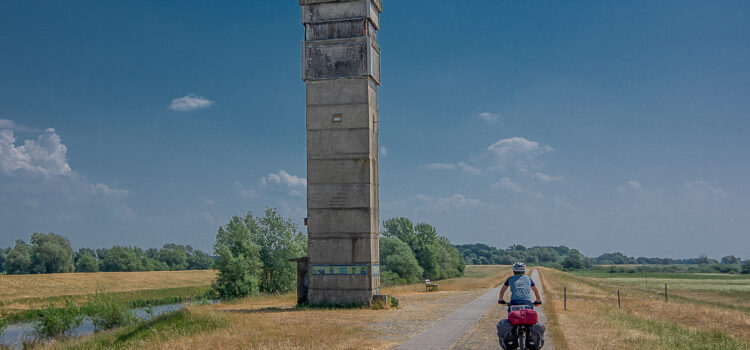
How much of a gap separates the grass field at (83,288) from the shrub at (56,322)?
2039cm

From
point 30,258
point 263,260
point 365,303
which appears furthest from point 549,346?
point 30,258

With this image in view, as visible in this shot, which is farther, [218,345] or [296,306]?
[296,306]

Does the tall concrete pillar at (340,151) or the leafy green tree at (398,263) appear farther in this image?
the leafy green tree at (398,263)

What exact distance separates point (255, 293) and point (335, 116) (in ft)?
69.6

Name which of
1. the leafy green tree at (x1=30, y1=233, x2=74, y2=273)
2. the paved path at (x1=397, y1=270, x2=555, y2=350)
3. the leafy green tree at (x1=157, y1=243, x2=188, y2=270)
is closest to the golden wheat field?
the leafy green tree at (x1=30, y1=233, x2=74, y2=273)

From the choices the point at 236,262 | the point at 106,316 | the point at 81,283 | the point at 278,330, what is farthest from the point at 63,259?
the point at 278,330

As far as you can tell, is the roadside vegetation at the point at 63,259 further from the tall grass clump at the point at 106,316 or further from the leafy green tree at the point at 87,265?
the tall grass clump at the point at 106,316

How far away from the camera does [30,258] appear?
101000 millimetres

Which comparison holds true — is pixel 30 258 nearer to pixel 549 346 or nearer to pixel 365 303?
pixel 365 303

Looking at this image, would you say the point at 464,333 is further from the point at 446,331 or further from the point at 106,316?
the point at 106,316

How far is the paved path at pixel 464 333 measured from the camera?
616 inches

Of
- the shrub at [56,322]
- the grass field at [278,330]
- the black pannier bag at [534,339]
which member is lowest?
the shrub at [56,322]

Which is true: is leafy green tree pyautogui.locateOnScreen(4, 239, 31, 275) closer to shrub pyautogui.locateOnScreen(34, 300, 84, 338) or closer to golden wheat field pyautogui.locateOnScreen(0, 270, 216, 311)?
Answer: golden wheat field pyautogui.locateOnScreen(0, 270, 216, 311)

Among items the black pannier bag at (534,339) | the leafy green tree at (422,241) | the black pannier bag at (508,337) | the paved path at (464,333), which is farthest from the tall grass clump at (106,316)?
the leafy green tree at (422,241)
